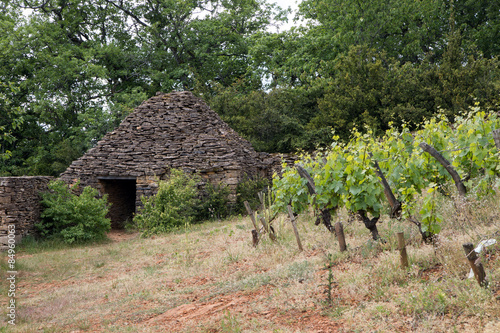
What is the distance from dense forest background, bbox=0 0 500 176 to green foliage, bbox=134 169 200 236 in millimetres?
6597

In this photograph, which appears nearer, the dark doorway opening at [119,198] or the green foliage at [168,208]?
the green foliage at [168,208]

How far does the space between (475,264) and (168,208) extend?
8462 millimetres

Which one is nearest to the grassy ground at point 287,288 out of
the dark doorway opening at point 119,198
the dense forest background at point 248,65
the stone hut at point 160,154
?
the stone hut at point 160,154

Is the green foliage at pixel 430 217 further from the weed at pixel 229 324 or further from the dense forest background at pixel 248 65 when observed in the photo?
the dense forest background at pixel 248 65

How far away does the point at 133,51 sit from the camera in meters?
21.6

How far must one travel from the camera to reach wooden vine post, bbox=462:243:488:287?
3.12m

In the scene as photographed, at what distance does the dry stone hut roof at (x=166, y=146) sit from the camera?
12.0m

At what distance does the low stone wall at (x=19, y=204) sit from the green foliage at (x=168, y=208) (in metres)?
2.54

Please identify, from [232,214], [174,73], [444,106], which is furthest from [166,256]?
[174,73]

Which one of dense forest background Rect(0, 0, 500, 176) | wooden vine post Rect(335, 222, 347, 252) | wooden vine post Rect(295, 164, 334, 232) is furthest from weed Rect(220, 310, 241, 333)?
dense forest background Rect(0, 0, 500, 176)

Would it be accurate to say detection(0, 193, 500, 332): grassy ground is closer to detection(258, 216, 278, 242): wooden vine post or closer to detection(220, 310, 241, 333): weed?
detection(220, 310, 241, 333): weed

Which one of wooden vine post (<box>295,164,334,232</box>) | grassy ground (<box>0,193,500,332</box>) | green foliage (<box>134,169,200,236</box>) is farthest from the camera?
green foliage (<box>134,169,200,236</box>)

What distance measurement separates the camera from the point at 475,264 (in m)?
3.14

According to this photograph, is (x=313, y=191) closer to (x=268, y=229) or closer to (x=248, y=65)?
(x=268, y=229)
